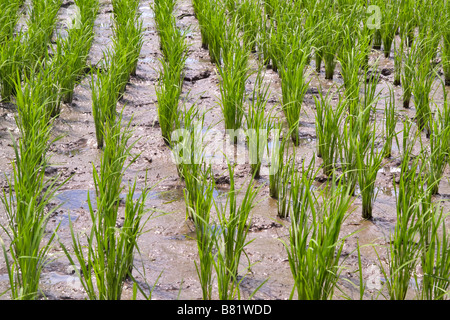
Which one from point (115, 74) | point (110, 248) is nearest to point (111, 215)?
point (110, 248)

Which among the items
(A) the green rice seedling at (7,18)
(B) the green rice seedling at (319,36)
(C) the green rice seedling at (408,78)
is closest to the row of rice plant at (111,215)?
(A) the green rice seedling at (7,18)

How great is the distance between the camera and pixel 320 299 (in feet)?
6.86

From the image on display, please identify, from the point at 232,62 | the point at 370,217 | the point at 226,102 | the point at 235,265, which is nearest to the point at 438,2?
the point at 232,62

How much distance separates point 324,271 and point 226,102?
1608mm

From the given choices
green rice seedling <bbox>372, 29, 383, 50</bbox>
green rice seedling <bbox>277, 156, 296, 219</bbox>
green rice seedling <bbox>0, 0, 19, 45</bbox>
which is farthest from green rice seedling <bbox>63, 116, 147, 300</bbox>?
green rice seedling <bbox>372, 29, 383, 50</bbox>

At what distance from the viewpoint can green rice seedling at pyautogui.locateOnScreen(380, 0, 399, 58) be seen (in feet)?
15.4

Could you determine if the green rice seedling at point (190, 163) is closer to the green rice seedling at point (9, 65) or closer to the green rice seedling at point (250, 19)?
the green rice seedling at point (9, 65)

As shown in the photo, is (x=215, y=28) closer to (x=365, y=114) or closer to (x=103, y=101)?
(x=103, y=101)

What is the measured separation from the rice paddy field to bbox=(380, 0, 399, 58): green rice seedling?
0.02 metres

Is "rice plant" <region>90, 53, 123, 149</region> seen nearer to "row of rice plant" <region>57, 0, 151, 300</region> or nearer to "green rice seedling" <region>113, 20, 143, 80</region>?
"row of rice plant" <region>57, 0, 151, 300</region>

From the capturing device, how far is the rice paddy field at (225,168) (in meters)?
2.22

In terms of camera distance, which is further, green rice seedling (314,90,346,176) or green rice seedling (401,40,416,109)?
green rice seedling (401,40,416,109)

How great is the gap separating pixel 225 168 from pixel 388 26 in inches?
83.0
